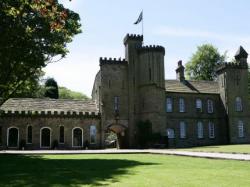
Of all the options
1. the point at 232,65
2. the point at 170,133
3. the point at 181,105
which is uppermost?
the point at 232,65

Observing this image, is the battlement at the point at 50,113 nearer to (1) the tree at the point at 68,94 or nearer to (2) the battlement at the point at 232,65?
(2) the battlement at the point at 232,65

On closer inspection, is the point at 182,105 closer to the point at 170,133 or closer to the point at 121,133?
the point at 170,133

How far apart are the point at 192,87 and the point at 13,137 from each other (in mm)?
23661

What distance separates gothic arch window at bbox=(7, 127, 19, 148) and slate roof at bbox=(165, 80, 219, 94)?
18833 millimetres

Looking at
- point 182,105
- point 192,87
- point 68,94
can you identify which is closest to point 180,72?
point 192,87

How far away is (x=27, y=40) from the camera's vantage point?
2286 cm

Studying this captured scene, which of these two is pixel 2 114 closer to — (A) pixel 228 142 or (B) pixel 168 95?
(B) pixel 168 95

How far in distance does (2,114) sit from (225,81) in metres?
27.7

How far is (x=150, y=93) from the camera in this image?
44.1m

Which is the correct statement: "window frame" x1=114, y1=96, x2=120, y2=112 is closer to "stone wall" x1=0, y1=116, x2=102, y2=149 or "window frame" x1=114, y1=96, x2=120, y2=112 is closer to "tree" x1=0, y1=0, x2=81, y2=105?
"stone wall" x1=0, y1=116, x2=102, y2=149

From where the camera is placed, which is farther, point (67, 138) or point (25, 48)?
point (67, 138)

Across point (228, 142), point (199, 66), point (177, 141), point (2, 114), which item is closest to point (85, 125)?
point (2, 114)

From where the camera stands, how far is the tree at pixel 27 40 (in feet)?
70.2

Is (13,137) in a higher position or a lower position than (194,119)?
lower
